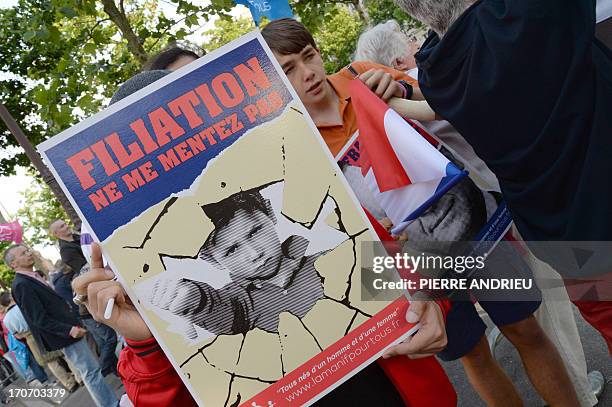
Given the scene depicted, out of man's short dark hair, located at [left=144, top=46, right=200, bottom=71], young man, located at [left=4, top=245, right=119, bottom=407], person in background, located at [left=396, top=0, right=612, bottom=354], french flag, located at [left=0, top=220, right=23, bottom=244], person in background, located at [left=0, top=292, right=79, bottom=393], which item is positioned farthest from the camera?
french flag, located at [left=0, top=220, right=23, bottom=244]

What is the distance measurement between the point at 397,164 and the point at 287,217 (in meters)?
0.54

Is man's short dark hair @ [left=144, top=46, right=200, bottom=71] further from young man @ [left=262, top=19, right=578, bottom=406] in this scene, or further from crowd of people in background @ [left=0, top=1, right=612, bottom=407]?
young man @ [left=262, top=19, right=578, bottom=406]

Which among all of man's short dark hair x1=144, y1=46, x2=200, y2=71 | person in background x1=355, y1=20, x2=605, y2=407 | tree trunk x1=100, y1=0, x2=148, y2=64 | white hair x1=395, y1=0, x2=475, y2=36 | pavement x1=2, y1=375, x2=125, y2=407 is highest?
tree trunk x1=100, y1=0, x2=148, y2=64

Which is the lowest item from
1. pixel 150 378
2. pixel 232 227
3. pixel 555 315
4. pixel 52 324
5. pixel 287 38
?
pixel 555 315

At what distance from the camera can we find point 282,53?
210 cm

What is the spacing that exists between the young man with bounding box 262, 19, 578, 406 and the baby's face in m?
0.77

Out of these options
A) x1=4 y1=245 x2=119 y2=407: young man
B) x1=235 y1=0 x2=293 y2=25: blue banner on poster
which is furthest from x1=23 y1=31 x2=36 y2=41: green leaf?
x1=4 y1=245 x2=119 y2=407: young man

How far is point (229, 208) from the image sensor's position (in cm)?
127

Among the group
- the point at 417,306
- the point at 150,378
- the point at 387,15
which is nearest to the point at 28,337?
the point at 387,15

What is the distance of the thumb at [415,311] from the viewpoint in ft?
4.31

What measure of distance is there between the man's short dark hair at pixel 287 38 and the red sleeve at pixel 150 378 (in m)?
1.21

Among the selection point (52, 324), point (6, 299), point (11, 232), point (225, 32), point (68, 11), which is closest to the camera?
point (68, 11)

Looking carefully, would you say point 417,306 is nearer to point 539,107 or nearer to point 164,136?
point 539,107

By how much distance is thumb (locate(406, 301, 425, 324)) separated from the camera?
1.31 metres
